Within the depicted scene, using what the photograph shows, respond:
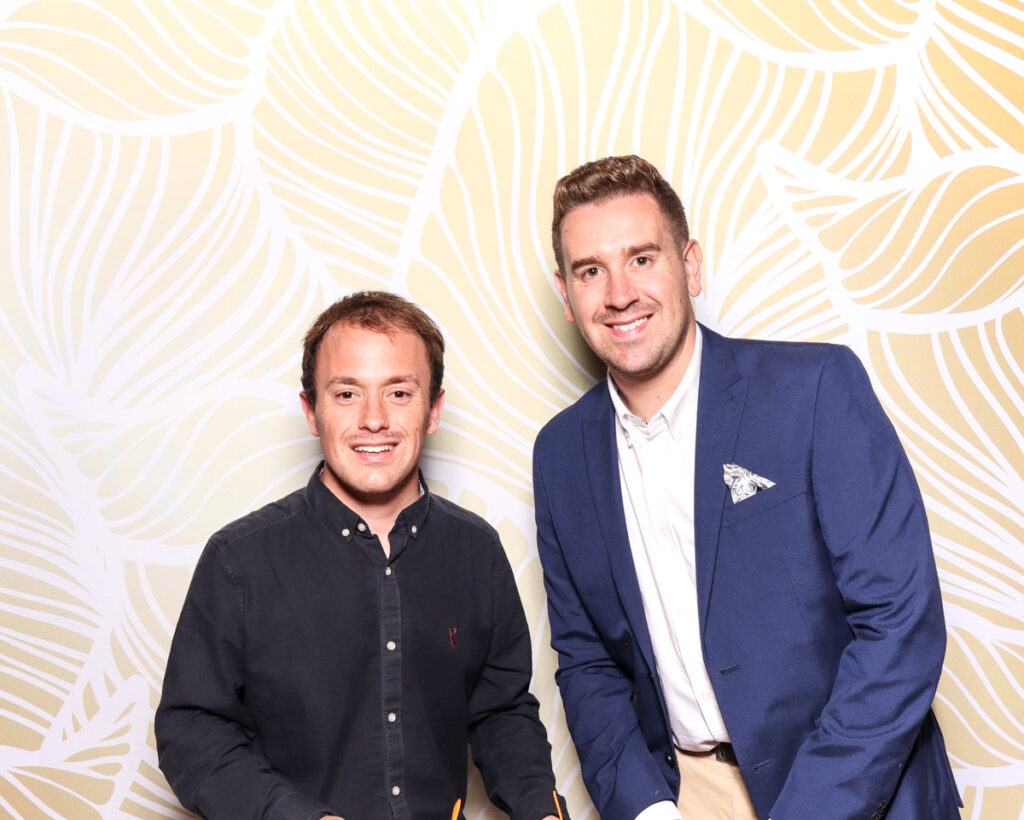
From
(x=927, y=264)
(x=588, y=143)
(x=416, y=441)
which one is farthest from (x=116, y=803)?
(x=927, y=264)

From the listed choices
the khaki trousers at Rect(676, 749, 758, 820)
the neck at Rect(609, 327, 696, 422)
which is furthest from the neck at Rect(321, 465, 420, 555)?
the khaki trousers at Rect(676, 749, 758, 820)

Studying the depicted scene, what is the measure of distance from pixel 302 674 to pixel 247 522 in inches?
11.5

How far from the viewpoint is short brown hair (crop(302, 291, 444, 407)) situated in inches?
77.9

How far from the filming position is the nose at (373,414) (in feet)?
6.18

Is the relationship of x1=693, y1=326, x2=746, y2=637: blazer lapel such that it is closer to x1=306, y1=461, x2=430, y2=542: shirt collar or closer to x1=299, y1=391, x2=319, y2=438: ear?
x1=306, y1=461, x2=430, y2=542: shirt collar

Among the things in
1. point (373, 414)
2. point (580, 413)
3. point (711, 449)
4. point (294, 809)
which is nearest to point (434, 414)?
point (373, 414)

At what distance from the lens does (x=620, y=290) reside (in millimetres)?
1965

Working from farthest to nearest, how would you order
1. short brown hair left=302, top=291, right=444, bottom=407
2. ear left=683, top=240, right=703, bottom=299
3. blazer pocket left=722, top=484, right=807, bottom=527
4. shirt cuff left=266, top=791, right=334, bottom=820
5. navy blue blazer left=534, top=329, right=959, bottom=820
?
ear left=683, top=240, right=703, bottom=299 → short brown hair left=302, top=291, right=444, bottom=407 → blazer pocket left=722, top=484, right=807, bottom=527 → navy blue blazer left=534, top=329, right=959, bottom=820 → shirt cuff left=266, top=791, right=334, bottom=820

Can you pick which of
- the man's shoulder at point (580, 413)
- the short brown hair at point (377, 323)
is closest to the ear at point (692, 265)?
the man's shoulder at point (580, 413)

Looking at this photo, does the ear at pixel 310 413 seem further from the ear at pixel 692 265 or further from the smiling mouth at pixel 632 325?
the ear at pixel 692 265

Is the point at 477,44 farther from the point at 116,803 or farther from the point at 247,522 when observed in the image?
the point at 116,803

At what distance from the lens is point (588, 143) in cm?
245

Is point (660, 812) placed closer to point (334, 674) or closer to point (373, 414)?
point (334, 674)

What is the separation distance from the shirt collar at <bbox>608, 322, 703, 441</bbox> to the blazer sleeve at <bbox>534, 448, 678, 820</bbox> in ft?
0.63
